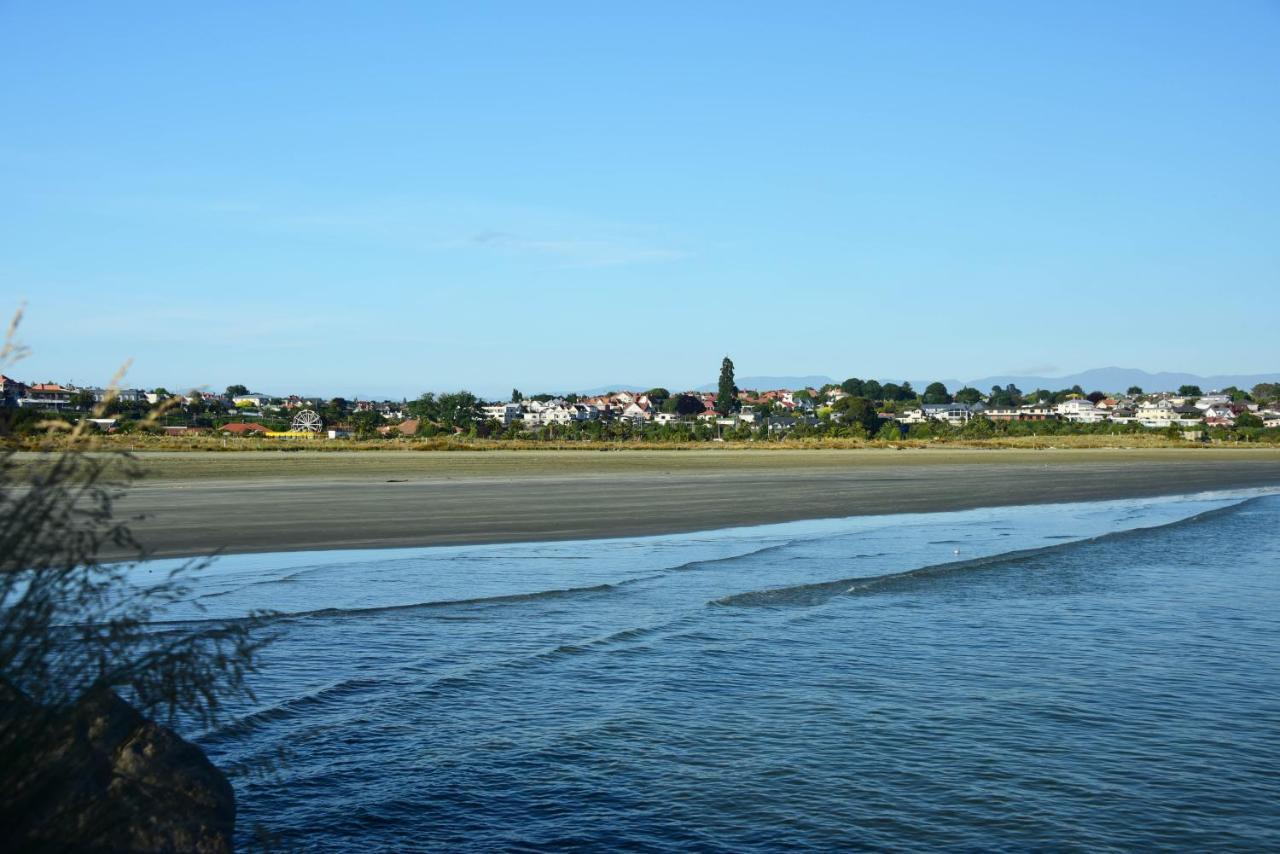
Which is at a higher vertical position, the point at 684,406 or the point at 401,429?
the point at 684,406

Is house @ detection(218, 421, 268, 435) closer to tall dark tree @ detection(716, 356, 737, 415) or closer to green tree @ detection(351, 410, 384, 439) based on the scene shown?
green tree @ detection(351, 410, 384, 439)

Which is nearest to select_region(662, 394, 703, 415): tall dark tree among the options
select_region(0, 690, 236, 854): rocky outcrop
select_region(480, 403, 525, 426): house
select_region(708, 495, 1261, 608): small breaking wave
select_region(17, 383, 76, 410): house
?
select_region(480, 403, 525, 426): house

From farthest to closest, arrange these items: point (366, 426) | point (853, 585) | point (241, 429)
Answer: point (366, 426) < point (241, 429) < point (853, 585)

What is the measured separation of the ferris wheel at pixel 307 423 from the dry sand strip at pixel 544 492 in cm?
4254

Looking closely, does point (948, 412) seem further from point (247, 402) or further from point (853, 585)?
point (853, 585)

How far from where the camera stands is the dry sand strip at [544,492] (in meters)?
23.4

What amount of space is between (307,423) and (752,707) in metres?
97.4

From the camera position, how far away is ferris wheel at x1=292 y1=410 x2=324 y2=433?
328 ft

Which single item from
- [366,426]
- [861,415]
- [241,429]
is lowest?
[241,429]

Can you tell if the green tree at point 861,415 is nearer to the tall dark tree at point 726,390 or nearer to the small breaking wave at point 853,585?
the tall dark tree at point 726,390

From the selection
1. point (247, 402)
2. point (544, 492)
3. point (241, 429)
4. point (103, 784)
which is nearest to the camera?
point (103, 784)

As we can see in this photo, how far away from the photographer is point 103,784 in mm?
4949

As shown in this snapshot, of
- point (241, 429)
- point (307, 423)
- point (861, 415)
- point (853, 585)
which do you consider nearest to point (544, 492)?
point (853, 585)

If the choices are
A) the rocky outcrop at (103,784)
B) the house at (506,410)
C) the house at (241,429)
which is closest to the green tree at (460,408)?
the house at (241,429)
